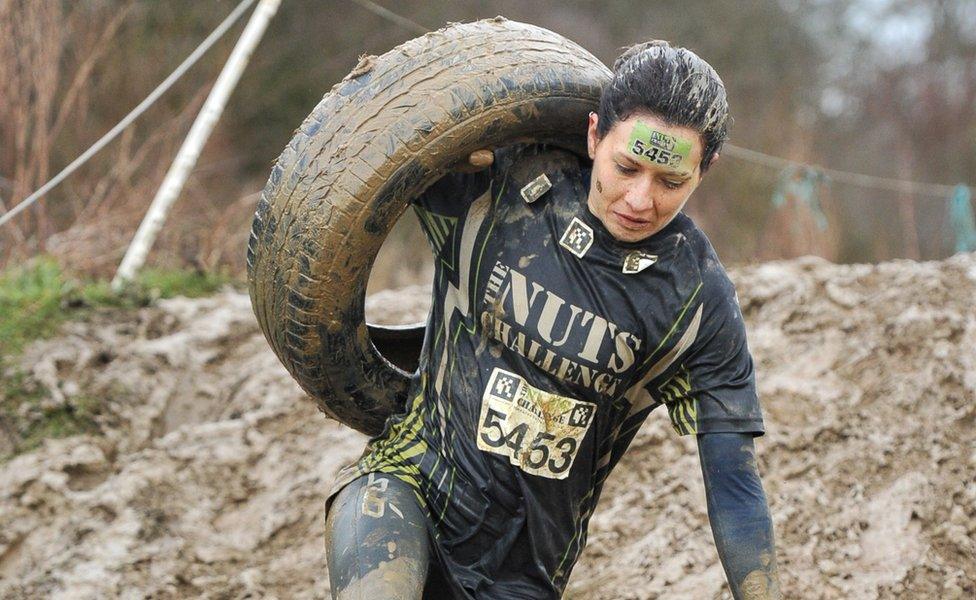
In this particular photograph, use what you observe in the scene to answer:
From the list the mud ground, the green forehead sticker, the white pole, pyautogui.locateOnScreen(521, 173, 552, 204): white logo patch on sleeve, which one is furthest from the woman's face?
the white pole

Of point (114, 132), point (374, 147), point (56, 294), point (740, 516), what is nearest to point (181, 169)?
point (114, 132)

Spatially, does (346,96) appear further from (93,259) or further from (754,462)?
(93,259)

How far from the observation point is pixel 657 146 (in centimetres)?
274

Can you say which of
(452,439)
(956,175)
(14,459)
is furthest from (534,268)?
(956,175)

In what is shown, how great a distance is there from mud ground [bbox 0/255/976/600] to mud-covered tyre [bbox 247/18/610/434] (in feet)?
7.25

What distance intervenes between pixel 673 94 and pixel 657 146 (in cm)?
12

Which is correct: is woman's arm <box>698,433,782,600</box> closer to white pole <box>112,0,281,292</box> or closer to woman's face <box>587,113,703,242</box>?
woman's face <box>587,113,703,242</box>

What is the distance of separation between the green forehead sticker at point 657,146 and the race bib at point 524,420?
62 cm

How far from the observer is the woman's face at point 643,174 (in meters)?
2.74

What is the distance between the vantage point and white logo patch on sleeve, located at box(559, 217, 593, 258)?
2.87m

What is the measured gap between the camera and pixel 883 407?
5504mm

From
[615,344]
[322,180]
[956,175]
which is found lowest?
[956,175]

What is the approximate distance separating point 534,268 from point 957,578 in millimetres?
2487

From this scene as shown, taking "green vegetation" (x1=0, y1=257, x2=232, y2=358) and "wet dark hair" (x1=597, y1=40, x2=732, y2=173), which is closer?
"wet dark hair" (x1=597, y1=40, x2=732, y2=173)
